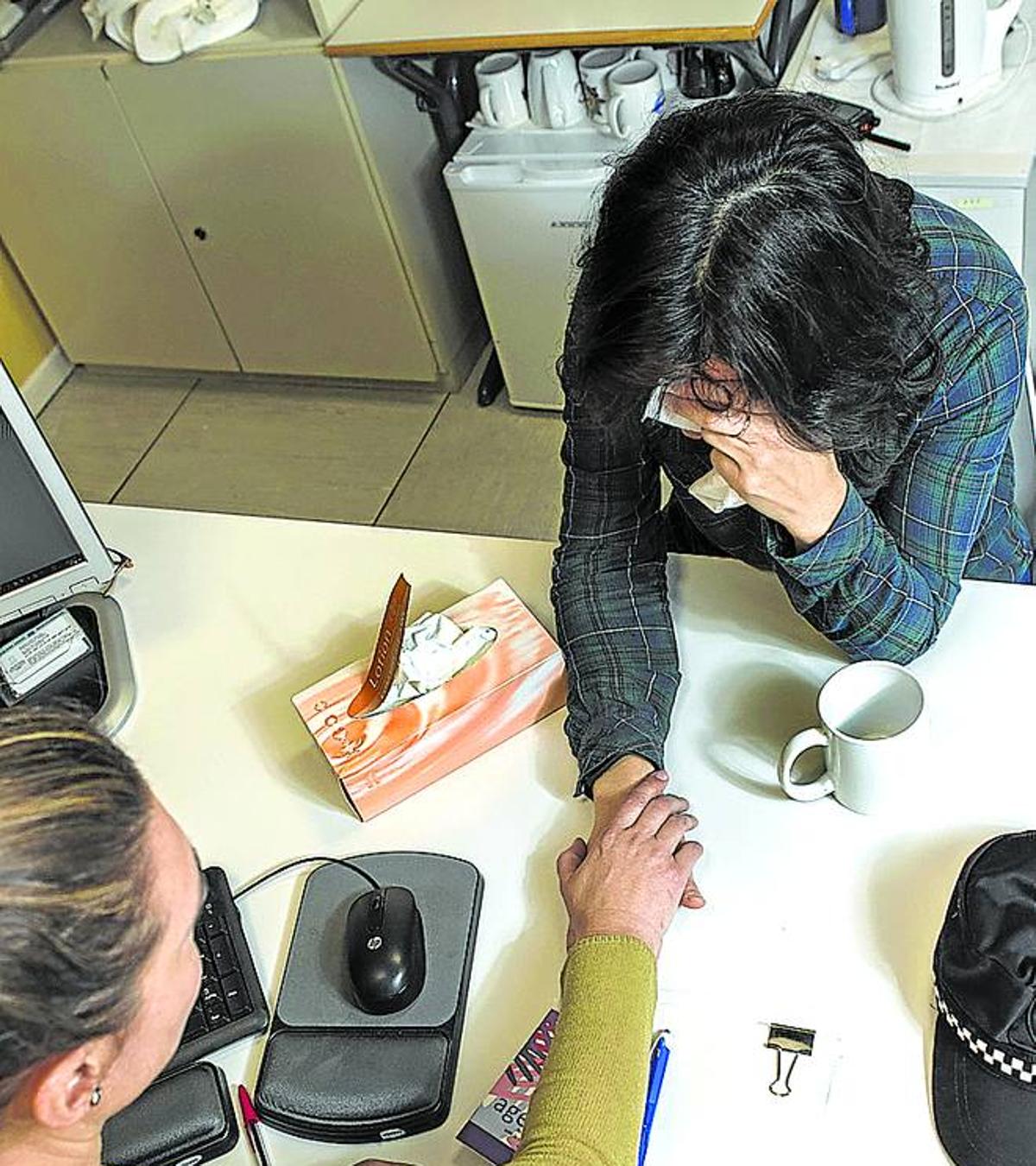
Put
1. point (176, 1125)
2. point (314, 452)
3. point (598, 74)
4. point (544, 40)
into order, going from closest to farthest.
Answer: point (176, 1125) → point (544, 40) → point (598, 74) → point (314, 452)

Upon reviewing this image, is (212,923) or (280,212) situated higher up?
(212,923)

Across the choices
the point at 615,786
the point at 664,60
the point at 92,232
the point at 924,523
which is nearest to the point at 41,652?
the point at 615,786

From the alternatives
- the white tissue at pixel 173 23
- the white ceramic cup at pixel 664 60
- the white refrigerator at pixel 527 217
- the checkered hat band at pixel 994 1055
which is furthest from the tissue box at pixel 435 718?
the white tissue at pixel 173 23

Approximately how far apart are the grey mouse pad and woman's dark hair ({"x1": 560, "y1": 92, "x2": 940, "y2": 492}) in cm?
41

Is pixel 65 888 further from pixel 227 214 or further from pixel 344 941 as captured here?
pixel 227 214

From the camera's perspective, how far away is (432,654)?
3.92ft

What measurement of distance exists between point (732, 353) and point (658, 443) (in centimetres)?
28

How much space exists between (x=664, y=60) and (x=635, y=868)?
5.64 feet

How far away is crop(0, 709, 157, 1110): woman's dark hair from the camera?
64cm

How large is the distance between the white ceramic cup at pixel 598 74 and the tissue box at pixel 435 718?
Answer: 4.43ft

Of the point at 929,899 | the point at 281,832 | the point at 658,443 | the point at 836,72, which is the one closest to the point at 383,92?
the point at 836,72

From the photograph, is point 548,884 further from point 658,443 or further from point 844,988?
point 658,443

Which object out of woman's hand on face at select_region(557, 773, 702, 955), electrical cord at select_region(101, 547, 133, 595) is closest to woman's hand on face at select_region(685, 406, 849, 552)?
woman's hand on face at select_region(557, 773, 702, 955)

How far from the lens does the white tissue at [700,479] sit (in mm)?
1029
